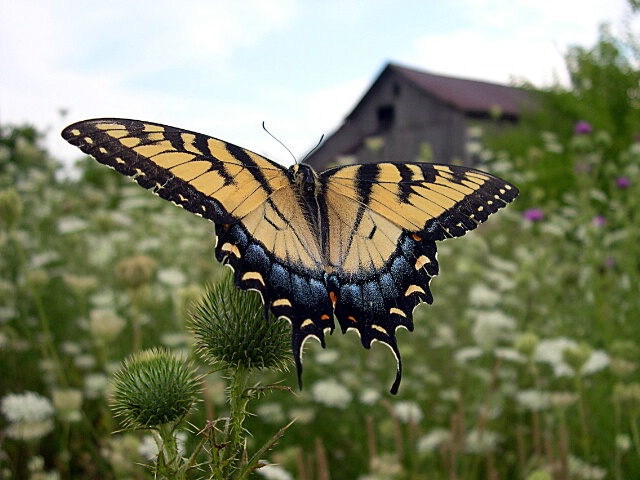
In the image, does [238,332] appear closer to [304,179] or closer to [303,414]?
[304,179]

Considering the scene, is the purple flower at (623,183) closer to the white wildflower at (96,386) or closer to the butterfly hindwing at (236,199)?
the butterfly hindwing at (236,199)

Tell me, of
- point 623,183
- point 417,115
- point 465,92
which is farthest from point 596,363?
point 465,92

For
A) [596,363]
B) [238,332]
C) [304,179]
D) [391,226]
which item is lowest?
[596,363]

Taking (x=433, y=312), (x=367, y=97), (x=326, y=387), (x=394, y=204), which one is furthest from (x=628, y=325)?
(x=367, y=97)

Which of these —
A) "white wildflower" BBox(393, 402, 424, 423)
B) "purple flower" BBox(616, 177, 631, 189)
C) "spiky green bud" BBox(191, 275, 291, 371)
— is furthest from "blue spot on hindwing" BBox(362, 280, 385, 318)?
"purple flower" BBox(616, 177, 631, 189)

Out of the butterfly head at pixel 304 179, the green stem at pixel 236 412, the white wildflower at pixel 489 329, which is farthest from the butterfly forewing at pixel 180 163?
the white wildflower at pixel 489 329

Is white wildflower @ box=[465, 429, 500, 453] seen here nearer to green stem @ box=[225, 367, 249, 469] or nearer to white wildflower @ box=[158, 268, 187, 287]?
green stem @ box=[225, 367, 249, 469]

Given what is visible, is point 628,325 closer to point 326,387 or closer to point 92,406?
point 326,387
